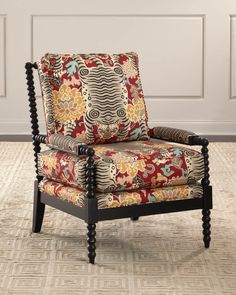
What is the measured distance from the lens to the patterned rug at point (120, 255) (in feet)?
9.52

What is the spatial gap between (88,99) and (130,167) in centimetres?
45

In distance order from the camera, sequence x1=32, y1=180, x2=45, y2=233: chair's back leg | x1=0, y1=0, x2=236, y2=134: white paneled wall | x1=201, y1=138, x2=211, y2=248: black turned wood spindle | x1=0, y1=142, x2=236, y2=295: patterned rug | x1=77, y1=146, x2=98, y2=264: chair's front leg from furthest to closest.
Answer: x1=0, y1=0, x2=236, y2=134: white paneled wall
x1=32, y1=180, x2=45, y2=233: chair's back leg
x1=201, y1=138, x2=211, y2=248: black turned wood spindle
x1=77, y1=146, x2=98, y2=264: chair's front leg
x1=0, y1=142, x2=236, y2=295: patterned rug

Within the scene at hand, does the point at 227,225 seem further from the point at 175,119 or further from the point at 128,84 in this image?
the point at 175,119

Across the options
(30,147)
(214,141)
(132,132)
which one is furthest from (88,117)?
(214,141)

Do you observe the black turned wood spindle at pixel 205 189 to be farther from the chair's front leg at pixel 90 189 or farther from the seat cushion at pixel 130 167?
the chair's front leg at pixel 90 189

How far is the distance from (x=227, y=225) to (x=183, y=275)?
32.6 inches

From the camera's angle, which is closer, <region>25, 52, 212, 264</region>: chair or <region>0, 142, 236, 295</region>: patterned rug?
<region>0, 142, 236, 295</region>: patterned rug

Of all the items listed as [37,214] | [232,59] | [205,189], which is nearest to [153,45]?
[232,59]

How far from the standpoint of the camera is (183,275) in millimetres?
3021

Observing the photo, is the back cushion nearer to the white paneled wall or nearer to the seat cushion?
the seat cushion

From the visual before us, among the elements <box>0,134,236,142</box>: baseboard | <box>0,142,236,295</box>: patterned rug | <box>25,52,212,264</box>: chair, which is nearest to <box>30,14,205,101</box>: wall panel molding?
<box>0,134,236,142</box>: baseboard

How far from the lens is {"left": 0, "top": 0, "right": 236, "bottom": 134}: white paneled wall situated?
21.6 feet

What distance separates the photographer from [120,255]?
3.29 m

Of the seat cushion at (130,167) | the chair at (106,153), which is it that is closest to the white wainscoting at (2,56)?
the chair at (106,153)
